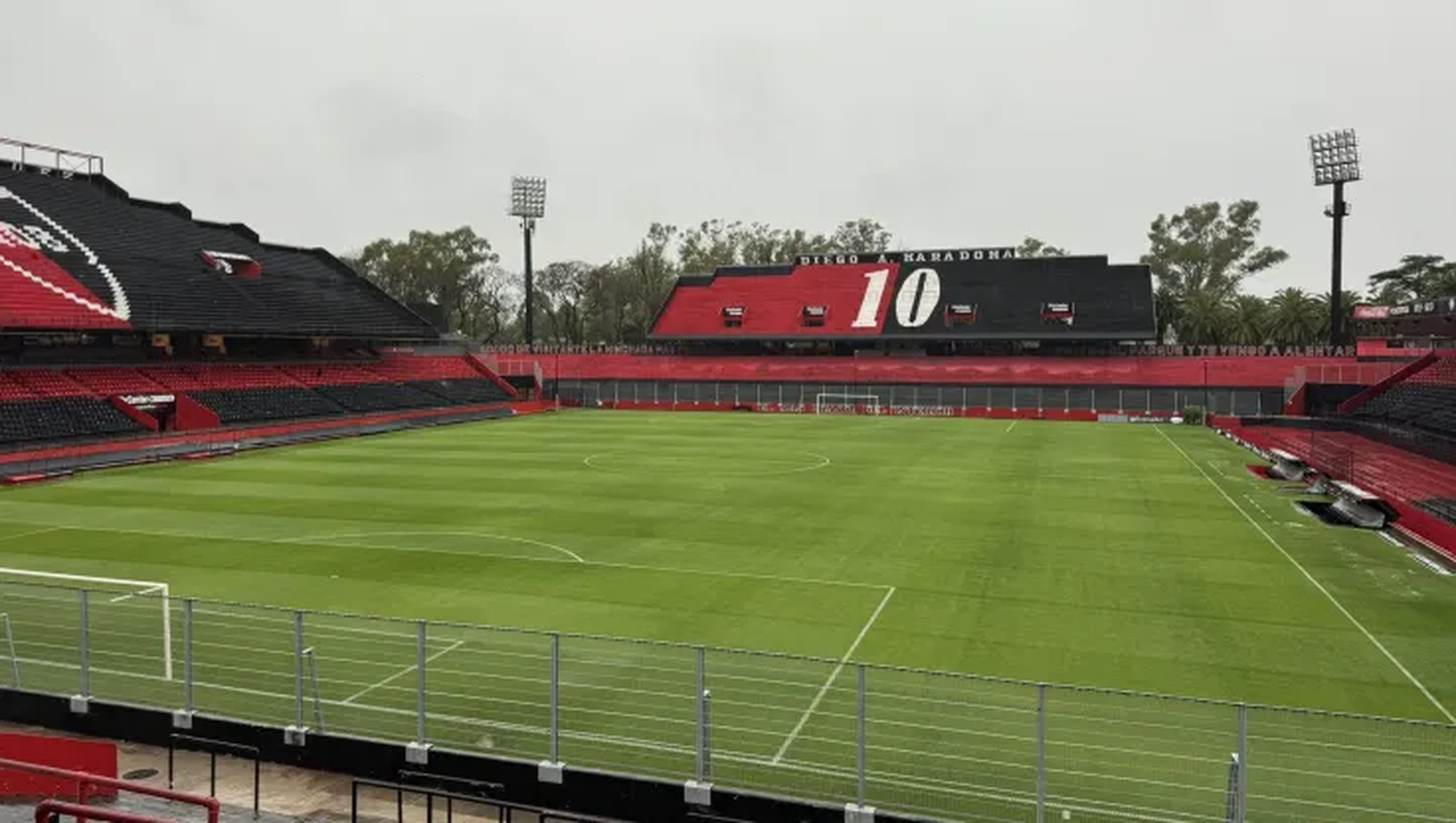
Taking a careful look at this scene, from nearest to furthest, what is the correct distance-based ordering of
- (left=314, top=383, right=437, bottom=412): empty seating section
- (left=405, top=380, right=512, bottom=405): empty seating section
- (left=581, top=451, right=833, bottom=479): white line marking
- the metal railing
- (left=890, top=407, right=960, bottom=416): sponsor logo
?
the metal railing → (left=581, top=451, right=833, bottom=479): white line marking → (left=314, top=383, right=437, bottom=412): empty seating section → (left=405, top=380, right=512, bottom=405): empty seating section → (left=890, top=407, right=960, bottom=416): sponsor logo

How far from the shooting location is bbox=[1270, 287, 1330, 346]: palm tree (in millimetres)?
86062

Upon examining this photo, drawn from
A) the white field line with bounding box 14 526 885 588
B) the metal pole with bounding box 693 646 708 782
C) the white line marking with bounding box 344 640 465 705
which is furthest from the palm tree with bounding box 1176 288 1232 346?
the metal pole with bounding box 693 646 708 782

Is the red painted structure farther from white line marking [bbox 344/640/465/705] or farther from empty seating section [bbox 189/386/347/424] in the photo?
white line marking [bbox 344/640/465/705]

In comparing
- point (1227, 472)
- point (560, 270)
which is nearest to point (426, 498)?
point (1227, 472)

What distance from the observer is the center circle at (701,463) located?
118ft

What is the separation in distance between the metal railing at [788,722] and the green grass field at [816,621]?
0.17 feet

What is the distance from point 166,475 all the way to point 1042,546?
30046 mm

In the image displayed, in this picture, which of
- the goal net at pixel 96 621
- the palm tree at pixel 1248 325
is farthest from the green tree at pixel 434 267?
the goal net at pixel 96 621

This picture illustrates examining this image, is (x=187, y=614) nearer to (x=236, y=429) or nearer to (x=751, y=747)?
(x=751, y=747)

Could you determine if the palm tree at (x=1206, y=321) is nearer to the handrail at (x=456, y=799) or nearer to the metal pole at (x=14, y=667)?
the handrail at (x=456, y=799)

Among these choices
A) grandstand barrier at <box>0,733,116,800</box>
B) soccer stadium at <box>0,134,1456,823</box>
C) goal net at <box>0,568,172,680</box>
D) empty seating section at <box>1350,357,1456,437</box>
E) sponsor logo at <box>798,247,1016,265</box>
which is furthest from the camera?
sponsor logo at <box>798,247,1016,265</box>

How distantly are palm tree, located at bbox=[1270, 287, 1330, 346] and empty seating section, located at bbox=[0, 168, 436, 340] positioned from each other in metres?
71.7

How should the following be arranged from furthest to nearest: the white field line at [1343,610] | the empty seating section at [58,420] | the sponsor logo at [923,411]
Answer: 1. the sponsor logo at [923,411]
2. the empty seating section at [58,420]
3. the white field line at [1343,610]

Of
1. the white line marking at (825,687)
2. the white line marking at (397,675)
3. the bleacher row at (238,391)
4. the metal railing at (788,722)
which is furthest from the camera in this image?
the bleacher row at (238,391)
